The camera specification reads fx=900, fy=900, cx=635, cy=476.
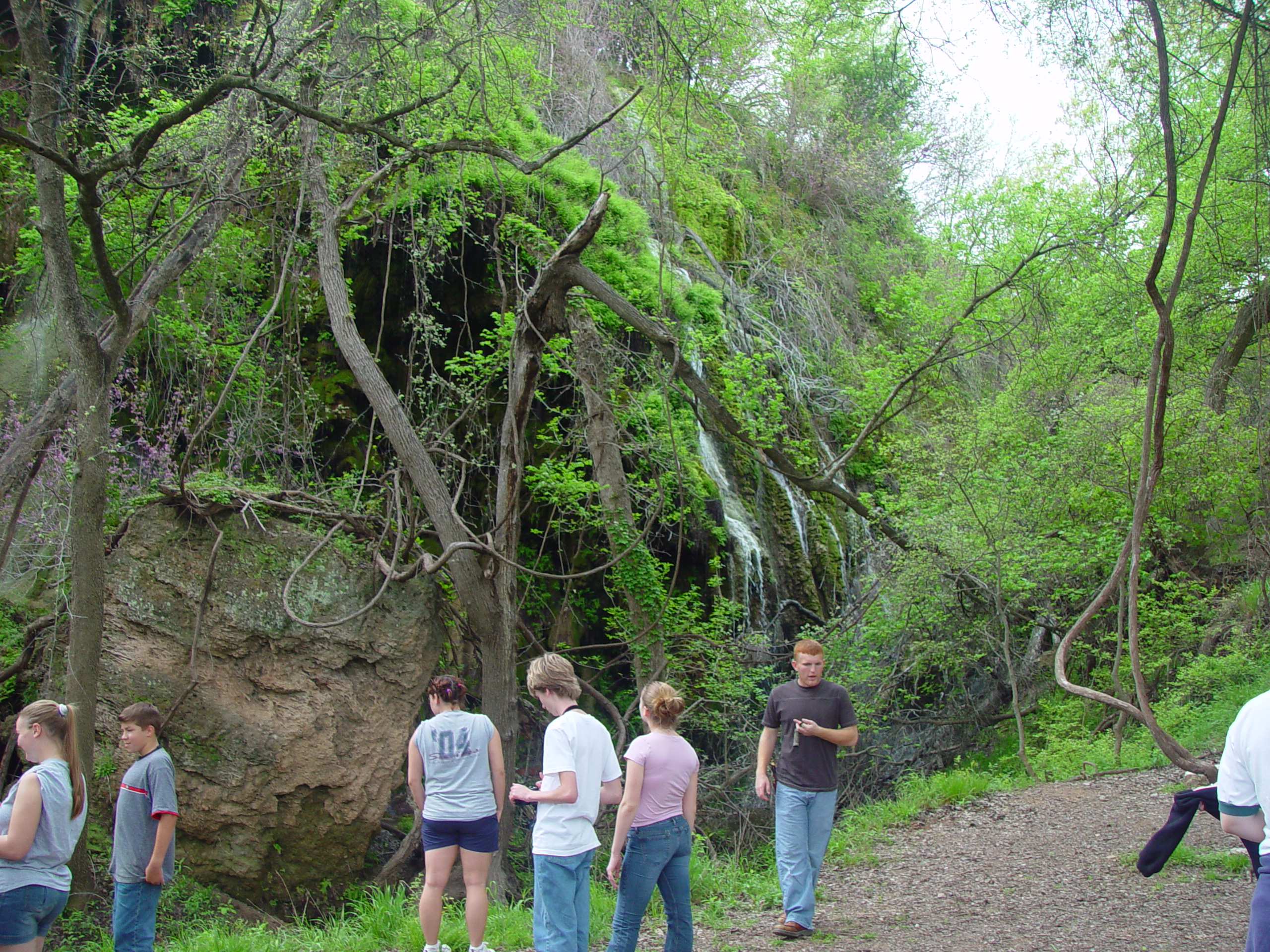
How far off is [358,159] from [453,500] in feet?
14.3

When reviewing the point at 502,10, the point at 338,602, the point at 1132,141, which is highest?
the point at 502,10

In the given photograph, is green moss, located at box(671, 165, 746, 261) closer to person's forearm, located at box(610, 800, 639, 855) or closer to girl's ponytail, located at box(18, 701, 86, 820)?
person's forearm, located at box(610, 800, 639, 855)

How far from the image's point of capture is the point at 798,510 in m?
14.0

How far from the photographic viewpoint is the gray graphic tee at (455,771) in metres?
4.70

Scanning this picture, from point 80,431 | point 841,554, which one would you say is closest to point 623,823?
point 80,431

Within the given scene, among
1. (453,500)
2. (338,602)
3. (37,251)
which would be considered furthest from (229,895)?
(37,251)

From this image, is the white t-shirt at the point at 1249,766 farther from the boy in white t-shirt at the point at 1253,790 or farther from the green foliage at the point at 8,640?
the green foliage at the point at 8,640

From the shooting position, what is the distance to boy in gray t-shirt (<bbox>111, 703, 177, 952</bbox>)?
4.32 metres

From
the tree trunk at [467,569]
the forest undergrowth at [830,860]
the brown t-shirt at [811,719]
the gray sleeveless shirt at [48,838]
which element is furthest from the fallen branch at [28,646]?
the brown t-shirt at [811,719]

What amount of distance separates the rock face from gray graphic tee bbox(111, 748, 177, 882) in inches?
143

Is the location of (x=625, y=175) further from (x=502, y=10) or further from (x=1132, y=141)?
(x=1132, y=141)

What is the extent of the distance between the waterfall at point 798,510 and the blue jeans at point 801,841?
27.4 ft

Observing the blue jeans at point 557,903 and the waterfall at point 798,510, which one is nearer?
the blue jeans at point 557,903

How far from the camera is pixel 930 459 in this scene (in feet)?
44.3
